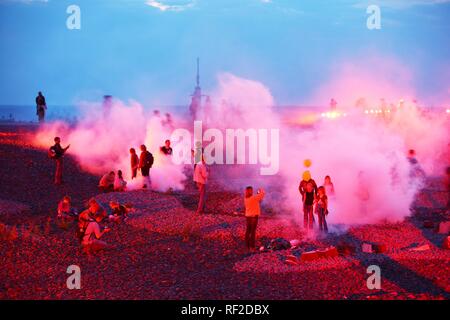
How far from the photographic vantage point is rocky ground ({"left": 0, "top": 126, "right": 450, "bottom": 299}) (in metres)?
9.32

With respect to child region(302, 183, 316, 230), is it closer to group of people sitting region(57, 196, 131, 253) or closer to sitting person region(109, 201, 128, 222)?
group of people sitting region(57, 196, 131, 253)

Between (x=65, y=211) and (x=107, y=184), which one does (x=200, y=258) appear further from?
(x=107, y=184)

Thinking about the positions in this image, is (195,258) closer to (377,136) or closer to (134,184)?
(134,184)

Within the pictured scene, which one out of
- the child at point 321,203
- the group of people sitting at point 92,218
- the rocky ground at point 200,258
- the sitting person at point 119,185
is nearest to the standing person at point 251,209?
the rocky ground at point 200,258

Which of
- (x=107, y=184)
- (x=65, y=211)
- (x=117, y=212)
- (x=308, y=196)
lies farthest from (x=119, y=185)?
(x=308, y=196)

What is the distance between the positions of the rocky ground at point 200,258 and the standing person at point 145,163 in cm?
102

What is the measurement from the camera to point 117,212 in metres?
15.1

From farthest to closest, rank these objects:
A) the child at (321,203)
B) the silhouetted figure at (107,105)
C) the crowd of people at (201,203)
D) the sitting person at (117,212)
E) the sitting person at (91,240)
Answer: the silhouetted figure at (107,105) < the sitting person at (117,212) < the child at (321,203) < the crowd of people at (201,203) < the sitting person at (91,240)

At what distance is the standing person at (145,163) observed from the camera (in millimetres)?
18250

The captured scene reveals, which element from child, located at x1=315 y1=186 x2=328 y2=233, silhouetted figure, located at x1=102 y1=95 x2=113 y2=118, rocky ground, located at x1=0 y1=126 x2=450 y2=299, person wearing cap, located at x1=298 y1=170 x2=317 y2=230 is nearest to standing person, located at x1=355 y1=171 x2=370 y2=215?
rocky ground, located at x1=0 y1=126 x2=450 y2=299

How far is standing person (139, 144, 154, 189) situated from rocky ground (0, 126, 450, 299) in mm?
1016

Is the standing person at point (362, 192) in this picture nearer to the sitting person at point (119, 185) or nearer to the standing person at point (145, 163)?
the standing person at point (145, 163)
